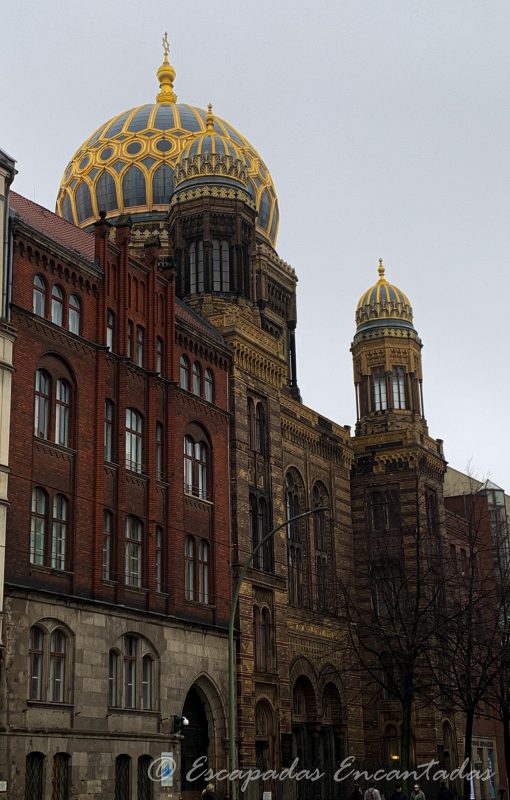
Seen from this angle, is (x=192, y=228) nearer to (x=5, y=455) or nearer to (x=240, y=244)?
(x=240, y=244)

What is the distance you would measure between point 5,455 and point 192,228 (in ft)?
77.2

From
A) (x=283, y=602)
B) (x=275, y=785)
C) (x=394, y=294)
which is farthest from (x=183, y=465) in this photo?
(x=394, y=294)

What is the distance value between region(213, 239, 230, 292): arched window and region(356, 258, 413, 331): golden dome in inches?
681

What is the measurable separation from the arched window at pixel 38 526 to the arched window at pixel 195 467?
28.3 feet

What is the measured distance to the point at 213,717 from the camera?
4300cm

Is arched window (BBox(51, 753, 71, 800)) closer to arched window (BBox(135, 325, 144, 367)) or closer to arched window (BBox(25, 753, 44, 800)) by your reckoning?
arched window (BBox(25, 753, 44, 800))

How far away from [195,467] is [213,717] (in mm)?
9142

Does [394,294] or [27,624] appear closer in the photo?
[27,624]

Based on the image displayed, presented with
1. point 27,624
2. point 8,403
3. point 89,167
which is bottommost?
point 27,624

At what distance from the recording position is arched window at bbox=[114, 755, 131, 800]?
36688 mm

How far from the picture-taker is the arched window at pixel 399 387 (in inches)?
2682

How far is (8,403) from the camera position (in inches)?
1341

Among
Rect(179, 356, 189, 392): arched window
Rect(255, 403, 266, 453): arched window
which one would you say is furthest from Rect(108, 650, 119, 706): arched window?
Rect(255, 403, 266, 453): arched window

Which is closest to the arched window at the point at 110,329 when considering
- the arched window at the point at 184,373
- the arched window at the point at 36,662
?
the arched window at the point at 184,373
